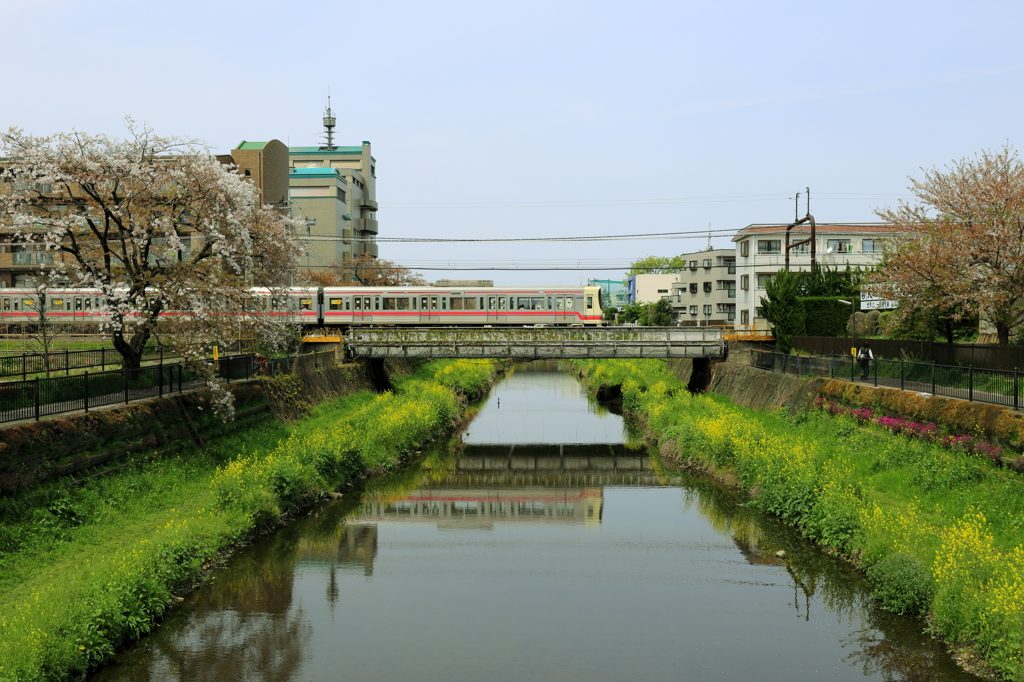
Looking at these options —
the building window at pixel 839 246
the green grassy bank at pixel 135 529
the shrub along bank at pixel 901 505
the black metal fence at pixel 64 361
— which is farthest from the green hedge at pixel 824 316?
the black metal fence at pixel 64 361

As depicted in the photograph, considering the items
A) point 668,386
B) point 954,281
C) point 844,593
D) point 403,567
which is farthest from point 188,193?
point 668,386

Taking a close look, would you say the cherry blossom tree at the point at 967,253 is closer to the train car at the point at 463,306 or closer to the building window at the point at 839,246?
the train car at the point at 463,306

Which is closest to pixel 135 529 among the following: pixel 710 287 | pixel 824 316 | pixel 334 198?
pixel 824 316

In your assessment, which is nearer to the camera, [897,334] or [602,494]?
[602,494]

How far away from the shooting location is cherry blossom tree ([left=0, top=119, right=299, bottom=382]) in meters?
21.7

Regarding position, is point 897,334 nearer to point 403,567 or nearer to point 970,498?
point 970,498

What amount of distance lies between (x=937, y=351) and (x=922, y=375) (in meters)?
6.04

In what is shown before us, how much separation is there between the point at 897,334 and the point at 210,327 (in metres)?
27.7

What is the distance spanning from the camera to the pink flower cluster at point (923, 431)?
56.5 feet

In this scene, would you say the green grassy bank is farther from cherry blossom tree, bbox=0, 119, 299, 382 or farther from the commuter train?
the commuter train

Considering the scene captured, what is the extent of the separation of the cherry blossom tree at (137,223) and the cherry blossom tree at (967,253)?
2280 cm

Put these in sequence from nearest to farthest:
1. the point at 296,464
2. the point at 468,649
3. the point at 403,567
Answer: the point at 468,649 → the point at 403,567 → the point at 296,464

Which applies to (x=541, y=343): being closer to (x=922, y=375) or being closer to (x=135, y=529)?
(x=922, y=375)

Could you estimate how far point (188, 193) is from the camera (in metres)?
23.2
